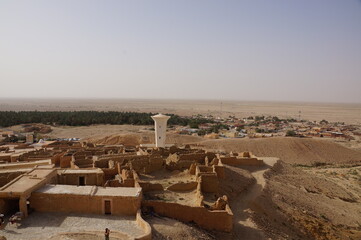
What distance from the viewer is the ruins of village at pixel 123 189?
45.6 feet

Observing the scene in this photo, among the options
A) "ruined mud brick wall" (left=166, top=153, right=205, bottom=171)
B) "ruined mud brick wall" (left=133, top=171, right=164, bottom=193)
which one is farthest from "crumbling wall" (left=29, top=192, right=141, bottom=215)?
"ruined mud brick wall" (left=166, top=153, right=205, bottom=171)

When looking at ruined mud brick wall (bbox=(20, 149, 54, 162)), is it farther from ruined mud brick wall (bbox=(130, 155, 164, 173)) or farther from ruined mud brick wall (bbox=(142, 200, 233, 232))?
ruined mud brick wall (bbox=(142, 200, 233, 232))

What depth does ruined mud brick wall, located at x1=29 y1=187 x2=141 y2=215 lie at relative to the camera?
547 inches

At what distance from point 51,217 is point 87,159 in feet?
28.5

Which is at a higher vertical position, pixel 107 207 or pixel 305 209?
pixel 107 207

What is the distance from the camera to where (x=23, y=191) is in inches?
523

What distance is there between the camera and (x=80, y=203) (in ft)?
45.8

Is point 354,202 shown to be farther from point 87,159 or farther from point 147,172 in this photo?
point 87,159

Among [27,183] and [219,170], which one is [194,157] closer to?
[219,170]

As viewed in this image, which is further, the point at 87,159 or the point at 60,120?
the point at 60,120

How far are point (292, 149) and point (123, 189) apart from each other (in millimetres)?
31381

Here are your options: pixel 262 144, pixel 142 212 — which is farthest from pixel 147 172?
pixel 262 144

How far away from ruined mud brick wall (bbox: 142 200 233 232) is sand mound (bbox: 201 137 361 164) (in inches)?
1008

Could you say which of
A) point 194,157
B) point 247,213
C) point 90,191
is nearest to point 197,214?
point 247,213
